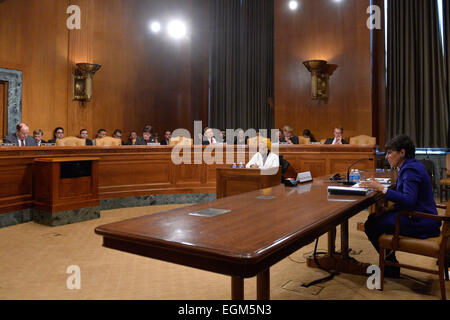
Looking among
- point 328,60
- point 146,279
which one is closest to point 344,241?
point 146,279

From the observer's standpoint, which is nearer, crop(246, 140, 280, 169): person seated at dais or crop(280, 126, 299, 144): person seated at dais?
crop(246, 140, 280, 169): person seated at dais

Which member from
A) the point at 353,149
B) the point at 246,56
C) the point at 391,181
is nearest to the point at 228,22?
the point at 246,56

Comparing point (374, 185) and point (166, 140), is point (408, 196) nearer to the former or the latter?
point (374, 185)

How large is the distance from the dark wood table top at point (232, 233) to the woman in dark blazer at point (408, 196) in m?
0.49

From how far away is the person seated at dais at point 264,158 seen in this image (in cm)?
553

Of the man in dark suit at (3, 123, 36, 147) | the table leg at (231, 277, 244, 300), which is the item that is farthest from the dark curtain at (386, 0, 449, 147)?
the table leg at (231, 277, 244, 300)

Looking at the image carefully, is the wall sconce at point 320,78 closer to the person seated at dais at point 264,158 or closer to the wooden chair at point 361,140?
the wooden chair at point 361,140

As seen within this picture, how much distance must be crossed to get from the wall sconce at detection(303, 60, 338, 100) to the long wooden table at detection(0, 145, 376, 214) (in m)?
2.84

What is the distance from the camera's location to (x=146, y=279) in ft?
10.0

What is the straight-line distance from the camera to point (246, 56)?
10.0 meters

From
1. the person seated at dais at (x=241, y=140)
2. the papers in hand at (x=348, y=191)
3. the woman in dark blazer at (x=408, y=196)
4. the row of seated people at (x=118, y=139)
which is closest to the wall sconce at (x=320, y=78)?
the row of seated people at (x=118, y=139)

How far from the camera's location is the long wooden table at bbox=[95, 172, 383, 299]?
1.41m

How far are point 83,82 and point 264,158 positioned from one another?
4.95 metres

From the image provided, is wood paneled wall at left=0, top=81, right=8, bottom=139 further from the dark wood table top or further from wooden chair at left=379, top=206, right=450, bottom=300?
wooden chair at left=379, top=206, right=450, bottom=300
